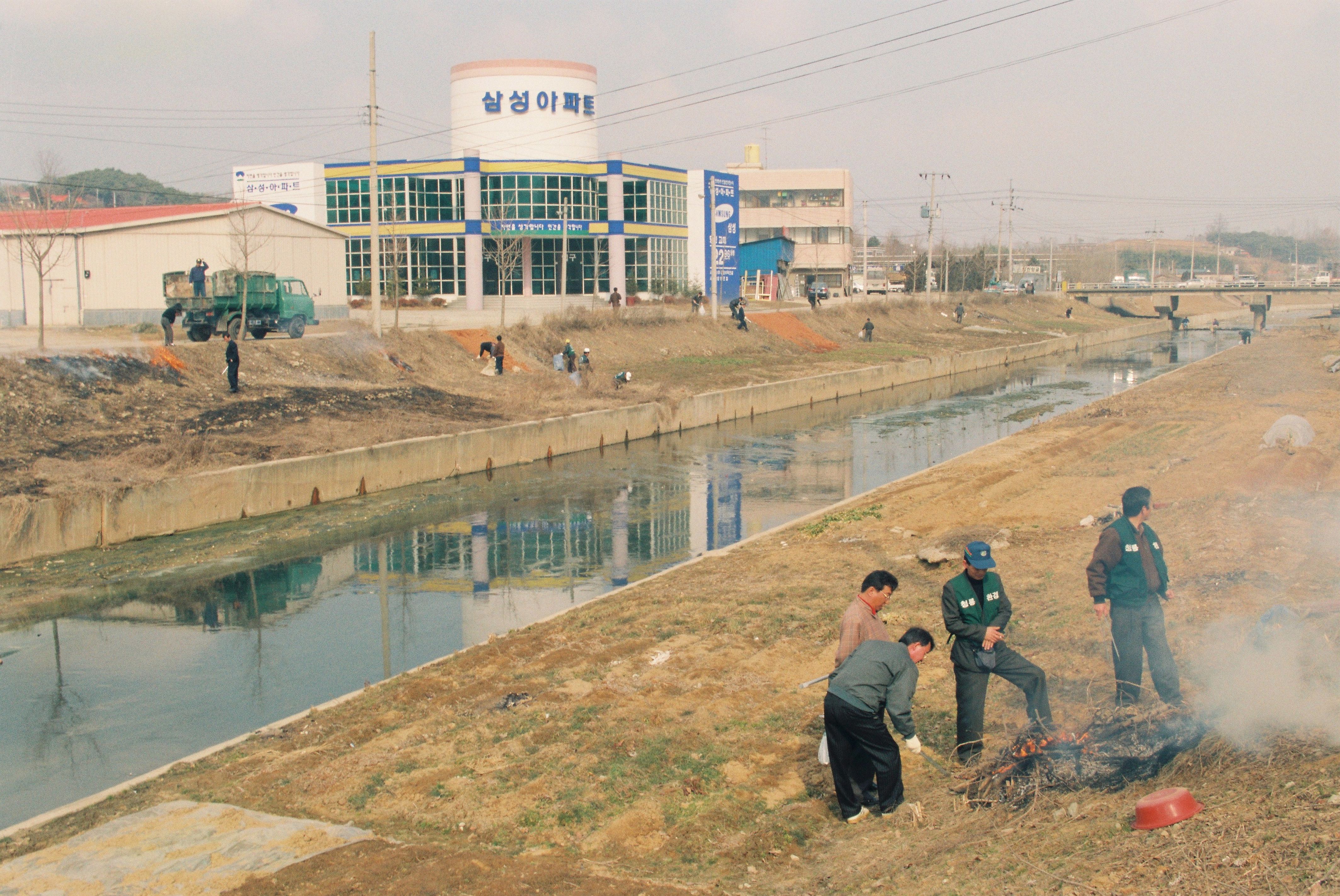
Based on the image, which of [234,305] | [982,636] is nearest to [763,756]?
[982,636]

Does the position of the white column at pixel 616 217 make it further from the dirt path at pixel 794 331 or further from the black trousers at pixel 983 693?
the black trousers at pixel 983 693

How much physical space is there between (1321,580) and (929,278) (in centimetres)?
7669

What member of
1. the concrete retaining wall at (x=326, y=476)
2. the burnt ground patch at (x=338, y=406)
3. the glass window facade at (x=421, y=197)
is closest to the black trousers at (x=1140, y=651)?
the concrete retaining wall at (x=326, y=476)

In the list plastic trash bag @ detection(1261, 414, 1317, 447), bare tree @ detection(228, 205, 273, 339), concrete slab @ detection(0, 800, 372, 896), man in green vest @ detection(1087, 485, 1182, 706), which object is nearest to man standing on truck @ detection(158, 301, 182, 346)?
bare tree @ detection(228, 205, 273, 339)

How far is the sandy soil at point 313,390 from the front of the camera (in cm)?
2256

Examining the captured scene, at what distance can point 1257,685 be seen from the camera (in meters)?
7.28

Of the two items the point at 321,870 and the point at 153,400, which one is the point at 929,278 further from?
the point at 321,870

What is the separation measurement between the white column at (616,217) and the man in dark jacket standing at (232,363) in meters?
38.0

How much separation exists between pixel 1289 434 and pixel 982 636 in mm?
15738

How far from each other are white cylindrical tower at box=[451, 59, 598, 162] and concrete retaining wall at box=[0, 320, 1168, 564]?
33.2 meters

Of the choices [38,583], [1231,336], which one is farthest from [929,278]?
[38,583]

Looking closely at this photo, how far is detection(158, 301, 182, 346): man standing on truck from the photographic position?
30.2 m

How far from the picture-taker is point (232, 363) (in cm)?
2838

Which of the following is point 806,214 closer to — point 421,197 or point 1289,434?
point 421,197
